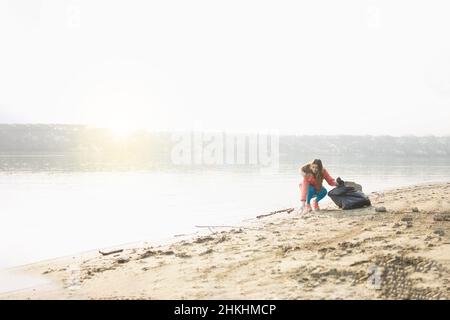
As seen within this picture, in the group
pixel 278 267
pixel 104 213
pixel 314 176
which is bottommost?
pixel 104 213

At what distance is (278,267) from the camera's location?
271 inches

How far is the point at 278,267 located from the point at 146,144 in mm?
156798

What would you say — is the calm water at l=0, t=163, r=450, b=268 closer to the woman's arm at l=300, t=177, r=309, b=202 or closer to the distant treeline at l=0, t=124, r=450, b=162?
the woman's arm at l=300, t=177, r=309, b=202

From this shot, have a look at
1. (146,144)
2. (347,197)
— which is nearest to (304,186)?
(347,197)

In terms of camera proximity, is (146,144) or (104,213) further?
(146,144)

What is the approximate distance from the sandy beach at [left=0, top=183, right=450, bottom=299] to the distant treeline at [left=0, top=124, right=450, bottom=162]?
126902 millimetres

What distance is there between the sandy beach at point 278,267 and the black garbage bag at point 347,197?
2.32m

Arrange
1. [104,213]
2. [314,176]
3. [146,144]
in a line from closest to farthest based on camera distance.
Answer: [314,176] → [104,213] → [146,144]

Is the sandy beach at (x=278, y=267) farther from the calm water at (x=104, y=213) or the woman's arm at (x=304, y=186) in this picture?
the woman's arm at (x=304, y=186)

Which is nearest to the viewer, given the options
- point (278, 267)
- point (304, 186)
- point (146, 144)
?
point (278, 267)

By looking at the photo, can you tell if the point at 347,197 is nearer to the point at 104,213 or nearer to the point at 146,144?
the point at 104,213
